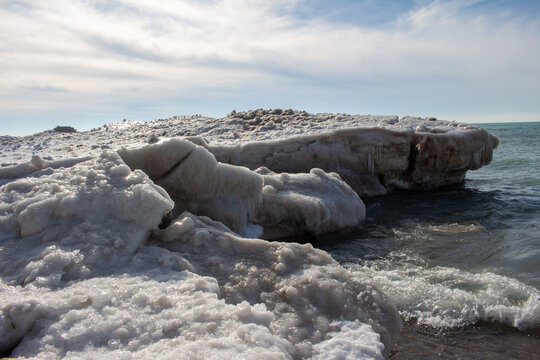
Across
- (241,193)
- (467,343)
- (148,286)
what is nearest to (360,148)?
(241,193)

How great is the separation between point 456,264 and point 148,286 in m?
4.35

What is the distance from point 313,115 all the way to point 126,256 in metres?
11.0

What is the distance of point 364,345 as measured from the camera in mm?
2500

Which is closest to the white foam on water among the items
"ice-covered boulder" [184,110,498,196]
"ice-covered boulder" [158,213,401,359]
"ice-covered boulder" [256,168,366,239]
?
"ice-covered boulder" [158,213,401,359]

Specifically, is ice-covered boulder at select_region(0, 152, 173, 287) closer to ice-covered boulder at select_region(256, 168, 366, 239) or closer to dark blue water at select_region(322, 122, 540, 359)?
dark blue water at select_region(322, 122, 540, 359)

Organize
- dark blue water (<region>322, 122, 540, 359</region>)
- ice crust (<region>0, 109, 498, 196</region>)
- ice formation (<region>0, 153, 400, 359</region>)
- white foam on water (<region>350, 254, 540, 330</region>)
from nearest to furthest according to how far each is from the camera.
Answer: ice formation (<region>0, 153, 400, 359</region>) → dark blue water (<region>322, 122, 540, 359</region>) → white foam on water (<region>350, 254, 540, 330</region>) → ice crust (<region>0, 109, 498, 196</region>)

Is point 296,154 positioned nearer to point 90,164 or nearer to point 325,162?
point 325,162

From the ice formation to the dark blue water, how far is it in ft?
2.17

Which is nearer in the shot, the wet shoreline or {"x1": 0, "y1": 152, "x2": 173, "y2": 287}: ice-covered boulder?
{"x1": 0, "y1": 152, "x2": 173, "y2": 287}: ice-covered boulder

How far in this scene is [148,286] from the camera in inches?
108

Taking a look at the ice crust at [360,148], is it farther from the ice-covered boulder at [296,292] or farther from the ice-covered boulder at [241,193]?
the ice-covered boulder at [296,292]

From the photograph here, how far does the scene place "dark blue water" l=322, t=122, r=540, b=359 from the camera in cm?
359

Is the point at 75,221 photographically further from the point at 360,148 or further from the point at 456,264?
the point at 360,148

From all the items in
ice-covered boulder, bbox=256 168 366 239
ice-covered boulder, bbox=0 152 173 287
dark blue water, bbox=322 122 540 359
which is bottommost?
dark blue water, bbox=322 122 540 359
